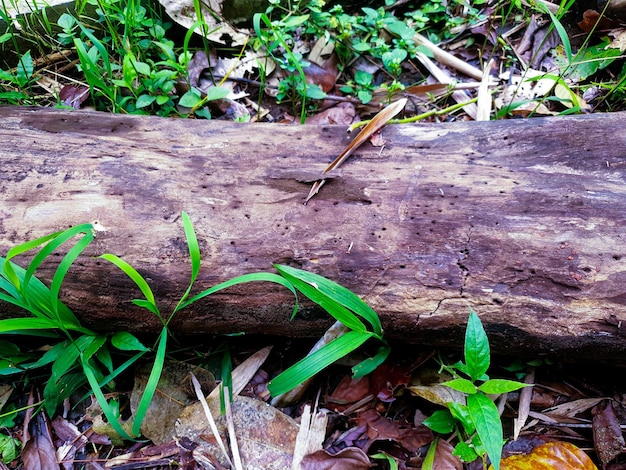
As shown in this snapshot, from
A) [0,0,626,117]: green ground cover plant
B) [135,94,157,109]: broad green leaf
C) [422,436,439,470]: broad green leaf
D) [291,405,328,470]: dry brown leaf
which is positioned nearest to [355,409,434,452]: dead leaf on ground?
[422,436,439,470]: broad green leaf

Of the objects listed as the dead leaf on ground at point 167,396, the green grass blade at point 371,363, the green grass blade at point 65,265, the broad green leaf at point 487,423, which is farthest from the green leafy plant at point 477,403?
the green grass blade at point 65,265

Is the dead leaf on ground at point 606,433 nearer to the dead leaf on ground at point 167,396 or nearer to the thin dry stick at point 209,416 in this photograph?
the thin dry stick at point 209,416

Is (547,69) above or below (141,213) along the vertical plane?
below

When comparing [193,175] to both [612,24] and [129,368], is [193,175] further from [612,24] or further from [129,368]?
[612,24]

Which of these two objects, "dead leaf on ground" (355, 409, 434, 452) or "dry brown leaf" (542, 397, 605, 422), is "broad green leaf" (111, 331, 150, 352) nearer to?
"dead leaf on ground" (355, 409, 434, 452)

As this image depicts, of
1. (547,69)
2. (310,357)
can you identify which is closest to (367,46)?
(547,69)
